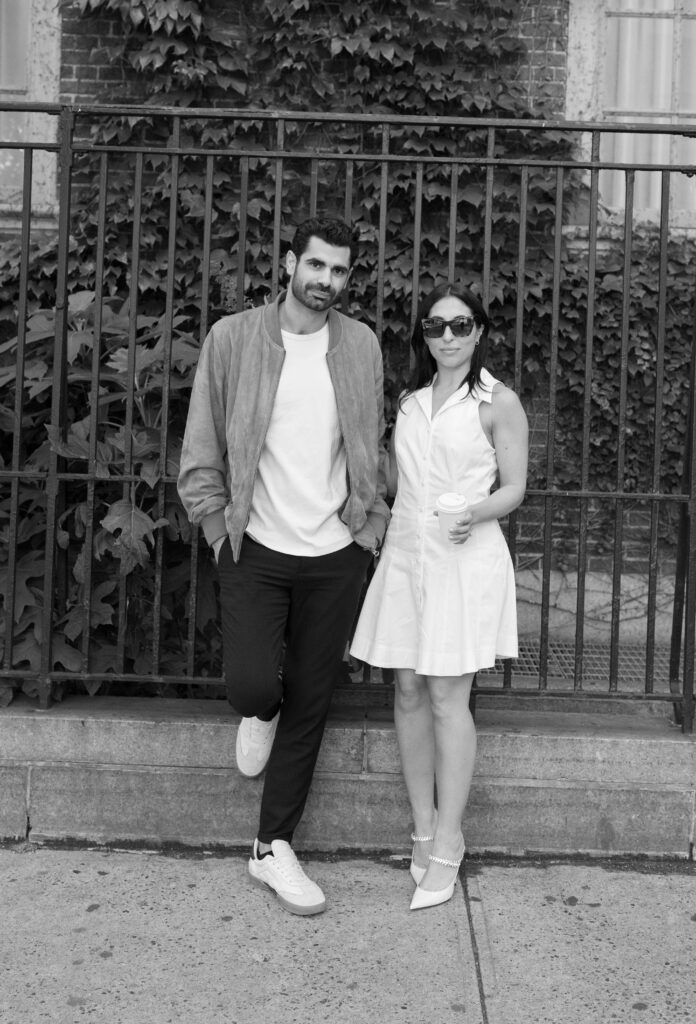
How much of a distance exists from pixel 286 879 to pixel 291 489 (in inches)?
49.5

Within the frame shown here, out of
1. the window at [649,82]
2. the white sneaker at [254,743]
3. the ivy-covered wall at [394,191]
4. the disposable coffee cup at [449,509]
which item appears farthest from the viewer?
the window at [649,82]

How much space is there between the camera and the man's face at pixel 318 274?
129 inches

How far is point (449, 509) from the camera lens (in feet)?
10.3

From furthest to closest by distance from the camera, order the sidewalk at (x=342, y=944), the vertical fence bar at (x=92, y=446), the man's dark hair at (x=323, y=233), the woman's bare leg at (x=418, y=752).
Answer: the vertical fence bar at (x=92, y=446)
the woman's bare leg at (x=418, y=752)
the man's dark hair at (x=323, y=233)
the sidewalk at (x=342, y=944)

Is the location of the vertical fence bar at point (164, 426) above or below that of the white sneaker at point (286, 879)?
above

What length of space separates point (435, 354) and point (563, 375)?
129 inches

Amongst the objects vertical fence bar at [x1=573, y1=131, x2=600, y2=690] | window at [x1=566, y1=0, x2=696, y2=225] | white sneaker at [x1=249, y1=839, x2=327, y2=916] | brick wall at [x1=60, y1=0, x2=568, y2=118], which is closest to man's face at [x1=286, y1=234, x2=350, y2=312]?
vertical fence bar at [x1=573, y1=131, x2=600, y2=690]

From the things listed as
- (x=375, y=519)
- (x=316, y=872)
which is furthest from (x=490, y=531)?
(x=316, y=872)

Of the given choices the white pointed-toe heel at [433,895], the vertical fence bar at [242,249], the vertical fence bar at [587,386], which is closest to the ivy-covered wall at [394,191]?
the vertical fence bar at [242,249]

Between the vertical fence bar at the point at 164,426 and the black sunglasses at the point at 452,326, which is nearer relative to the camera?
the black sunglasses at the point at 452,326

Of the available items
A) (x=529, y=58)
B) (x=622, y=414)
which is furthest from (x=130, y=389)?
(x=529, y=58)

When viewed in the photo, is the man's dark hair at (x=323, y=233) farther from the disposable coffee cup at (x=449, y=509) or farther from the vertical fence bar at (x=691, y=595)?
the vertical fence bar at (x=691, y=595)

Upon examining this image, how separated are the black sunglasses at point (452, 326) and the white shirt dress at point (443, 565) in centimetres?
19

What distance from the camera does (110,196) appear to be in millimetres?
6363
